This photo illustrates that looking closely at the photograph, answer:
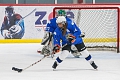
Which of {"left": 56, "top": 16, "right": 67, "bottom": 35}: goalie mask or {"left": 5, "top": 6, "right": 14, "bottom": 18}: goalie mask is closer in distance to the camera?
{"left": 56, "top": 16, "right": 67, "bottom": 35}: goalie mask

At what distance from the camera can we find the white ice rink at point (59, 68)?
4.79 meters

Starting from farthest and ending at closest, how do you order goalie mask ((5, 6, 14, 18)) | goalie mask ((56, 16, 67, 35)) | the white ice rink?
1. goalie mask ((5, 6, 14, 18))
2. goalie mask ((56, 16, 67, 35))
3. the white ice rink

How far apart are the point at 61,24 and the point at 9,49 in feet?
12.1

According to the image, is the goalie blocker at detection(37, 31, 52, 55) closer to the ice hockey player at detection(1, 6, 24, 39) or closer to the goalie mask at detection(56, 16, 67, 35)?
the goalie mask at detection(56, 16, 67, 35)

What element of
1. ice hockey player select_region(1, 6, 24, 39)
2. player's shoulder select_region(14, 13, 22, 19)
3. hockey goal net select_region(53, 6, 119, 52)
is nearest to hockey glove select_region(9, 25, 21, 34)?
ice hockey player select_region(1, 6, 24, 39)

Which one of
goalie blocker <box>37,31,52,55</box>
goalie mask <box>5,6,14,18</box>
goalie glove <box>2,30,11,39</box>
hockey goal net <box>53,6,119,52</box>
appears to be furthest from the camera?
goalie mask <box>5,6,14,18</box>

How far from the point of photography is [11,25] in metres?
9.84

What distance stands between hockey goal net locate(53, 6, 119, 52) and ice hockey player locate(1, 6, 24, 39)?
1.52 meters

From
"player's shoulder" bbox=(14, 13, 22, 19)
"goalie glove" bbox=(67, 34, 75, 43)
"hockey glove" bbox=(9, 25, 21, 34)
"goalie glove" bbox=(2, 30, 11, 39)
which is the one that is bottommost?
"goalie glove" bbox=(2, 30, 11, 39)

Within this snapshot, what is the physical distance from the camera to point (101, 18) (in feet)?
28.9

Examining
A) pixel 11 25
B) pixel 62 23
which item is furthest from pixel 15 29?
pixel 62 23

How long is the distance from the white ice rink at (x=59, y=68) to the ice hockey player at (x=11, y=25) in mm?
1507

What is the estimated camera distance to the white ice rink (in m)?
4.79

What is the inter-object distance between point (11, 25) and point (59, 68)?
4335 millimetres
